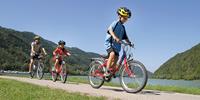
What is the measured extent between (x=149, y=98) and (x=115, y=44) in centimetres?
304

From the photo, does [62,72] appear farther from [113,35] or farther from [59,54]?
[113,35]

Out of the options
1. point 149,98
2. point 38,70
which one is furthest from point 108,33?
point 38,70

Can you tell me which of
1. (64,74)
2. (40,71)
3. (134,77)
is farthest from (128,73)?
(40,71)

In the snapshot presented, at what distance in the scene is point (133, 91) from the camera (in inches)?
523

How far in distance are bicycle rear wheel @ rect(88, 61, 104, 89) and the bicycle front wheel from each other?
1.48m

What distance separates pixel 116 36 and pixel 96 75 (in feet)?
7.32

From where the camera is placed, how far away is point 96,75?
51.9ft

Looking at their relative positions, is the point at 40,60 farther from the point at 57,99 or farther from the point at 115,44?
the point at 57,99

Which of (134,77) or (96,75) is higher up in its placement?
(96,75)

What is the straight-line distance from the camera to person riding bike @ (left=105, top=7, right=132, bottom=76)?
46.0 feet

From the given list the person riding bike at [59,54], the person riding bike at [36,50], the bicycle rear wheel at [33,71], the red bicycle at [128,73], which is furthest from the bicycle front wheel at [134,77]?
the bicycle rear wheel at [33,71]

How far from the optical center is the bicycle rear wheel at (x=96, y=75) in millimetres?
15445

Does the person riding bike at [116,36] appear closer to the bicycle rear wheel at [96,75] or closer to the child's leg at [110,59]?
the child's leg at [110,59]

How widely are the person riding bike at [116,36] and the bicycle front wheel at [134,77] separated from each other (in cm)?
60
